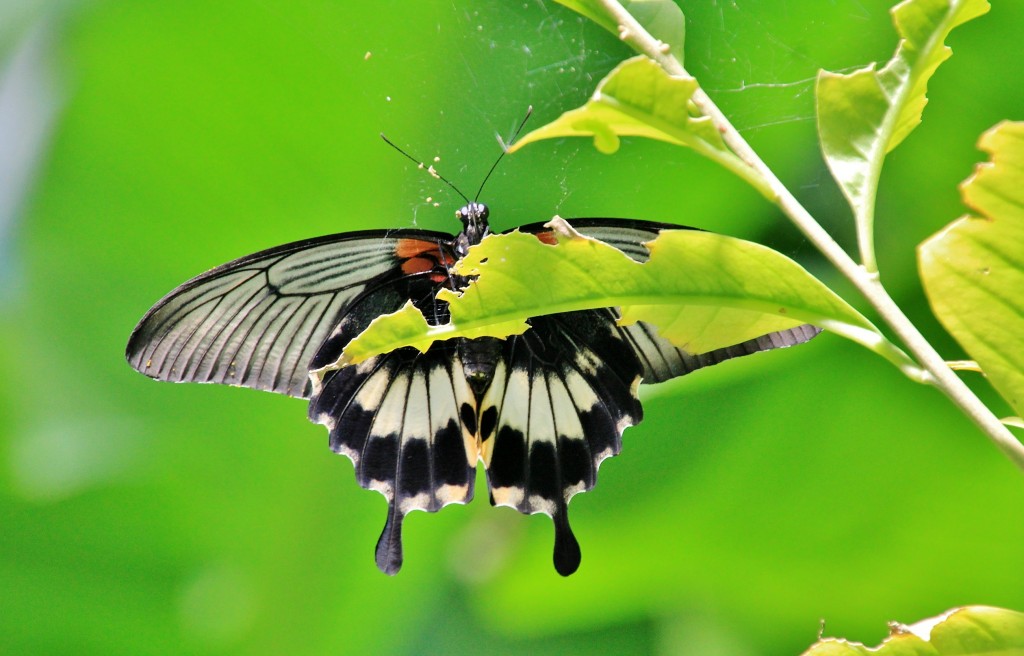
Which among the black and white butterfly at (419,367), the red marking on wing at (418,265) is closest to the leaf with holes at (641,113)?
the black and white butterfly at (419,367)

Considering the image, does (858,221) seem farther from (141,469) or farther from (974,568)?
(141,469)

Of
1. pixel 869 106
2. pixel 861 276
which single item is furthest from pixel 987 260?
pixel 869 106

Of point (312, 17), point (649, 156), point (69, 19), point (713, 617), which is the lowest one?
point (713, 617)

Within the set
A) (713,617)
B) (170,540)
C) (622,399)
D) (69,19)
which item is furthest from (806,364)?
(69,19)

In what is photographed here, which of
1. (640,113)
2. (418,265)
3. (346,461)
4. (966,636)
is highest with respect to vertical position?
(418,265)

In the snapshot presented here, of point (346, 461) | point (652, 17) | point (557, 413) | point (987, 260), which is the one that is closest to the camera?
point (987, 260)

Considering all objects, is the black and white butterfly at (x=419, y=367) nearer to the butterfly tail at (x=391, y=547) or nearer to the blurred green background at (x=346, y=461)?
the butterfly tail at (x=391, y=547)

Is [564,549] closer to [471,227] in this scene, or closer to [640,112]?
[471,227]
